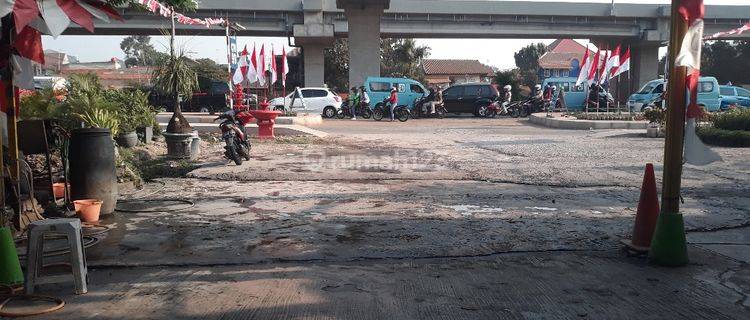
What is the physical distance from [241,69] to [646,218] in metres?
18.3

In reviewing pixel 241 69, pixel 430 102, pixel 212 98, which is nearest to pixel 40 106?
pixel 241 69

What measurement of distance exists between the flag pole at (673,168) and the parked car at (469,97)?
23.6 m

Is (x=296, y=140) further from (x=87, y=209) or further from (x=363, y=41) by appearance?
(x=363, y=41)

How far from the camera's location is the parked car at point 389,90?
90.7 feet

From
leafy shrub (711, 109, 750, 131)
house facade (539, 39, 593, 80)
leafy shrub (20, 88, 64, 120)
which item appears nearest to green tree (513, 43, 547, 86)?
house facade (539, 39, 593, 80)

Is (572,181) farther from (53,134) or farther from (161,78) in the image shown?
(161,78)

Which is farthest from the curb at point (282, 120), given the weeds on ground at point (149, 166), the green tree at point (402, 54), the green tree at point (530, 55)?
the green tree at point (530, 55)

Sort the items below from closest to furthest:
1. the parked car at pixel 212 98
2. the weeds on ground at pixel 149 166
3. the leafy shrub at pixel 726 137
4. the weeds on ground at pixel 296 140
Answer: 1. the weeds on ground at pixel 149 166
2. the leafy shrub at pixel 726 137
3. the weeds on ground at pixel 296 140
4. the parked car at pixel 212 98

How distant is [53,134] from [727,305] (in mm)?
6846

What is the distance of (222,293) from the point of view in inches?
160

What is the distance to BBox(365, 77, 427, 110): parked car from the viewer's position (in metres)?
27.7

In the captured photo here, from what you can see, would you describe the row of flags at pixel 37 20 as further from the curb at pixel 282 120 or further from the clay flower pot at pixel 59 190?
the curb at pixel 282 120

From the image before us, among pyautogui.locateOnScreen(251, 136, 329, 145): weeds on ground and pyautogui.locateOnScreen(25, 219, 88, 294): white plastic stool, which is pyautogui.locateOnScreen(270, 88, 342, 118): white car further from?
pyautogui.locateOnScreen(25, 219, 88, 294): white plastic stool

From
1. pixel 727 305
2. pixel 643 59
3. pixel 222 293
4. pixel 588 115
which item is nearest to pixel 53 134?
pixel 222 293
